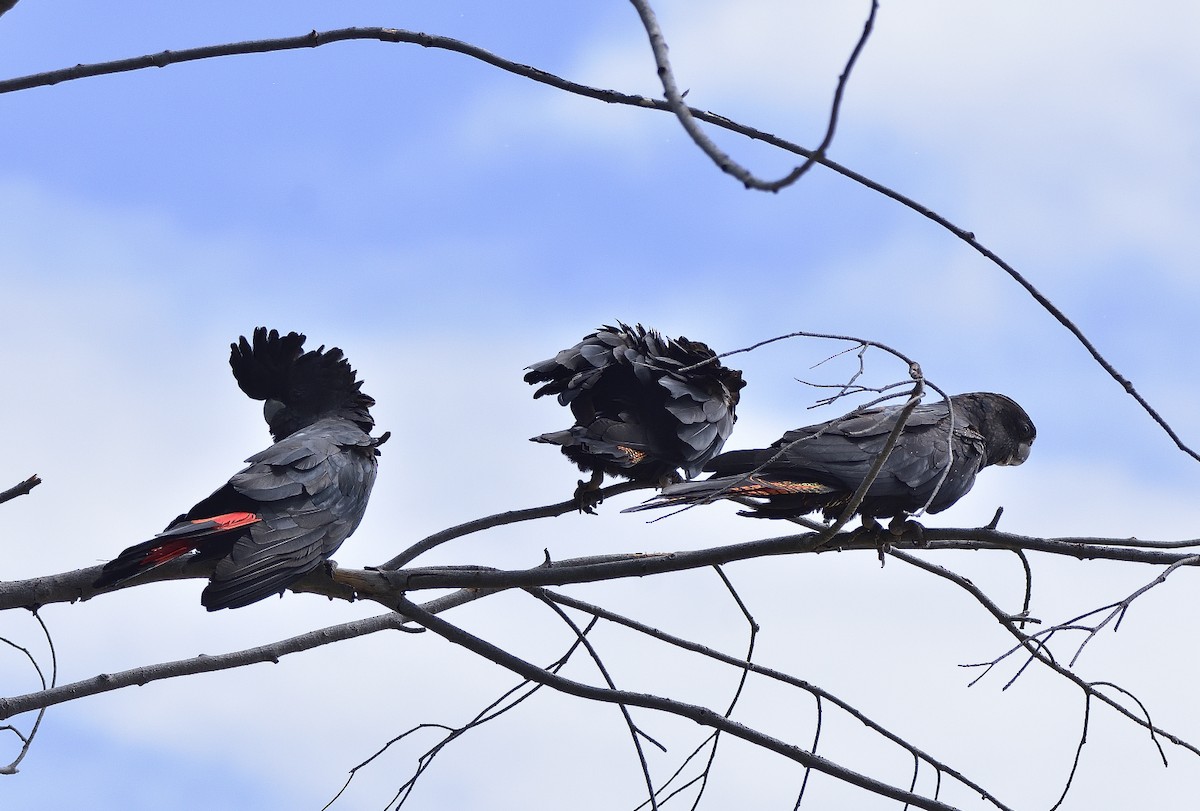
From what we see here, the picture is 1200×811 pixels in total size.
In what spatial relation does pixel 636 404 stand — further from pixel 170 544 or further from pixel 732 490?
pixel 170 544

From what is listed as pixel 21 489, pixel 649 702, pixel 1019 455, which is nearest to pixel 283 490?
pixel 21 489

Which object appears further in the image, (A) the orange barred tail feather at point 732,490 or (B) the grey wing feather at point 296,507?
(B) the grey wing feather at point 296,507

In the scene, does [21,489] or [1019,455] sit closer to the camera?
[21,489]

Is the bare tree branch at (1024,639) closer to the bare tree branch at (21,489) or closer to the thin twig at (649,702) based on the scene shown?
the thin twig at (649,702)

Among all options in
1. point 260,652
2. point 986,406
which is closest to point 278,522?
point 260,652

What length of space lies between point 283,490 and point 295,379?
1.22 meters

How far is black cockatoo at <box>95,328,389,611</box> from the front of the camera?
3283 mm

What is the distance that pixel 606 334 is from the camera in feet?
14.5

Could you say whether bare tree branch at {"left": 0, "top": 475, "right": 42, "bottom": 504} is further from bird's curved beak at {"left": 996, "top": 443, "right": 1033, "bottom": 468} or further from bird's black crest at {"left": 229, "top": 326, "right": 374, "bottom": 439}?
bird's curved beak at {"left": 996, "top": 443, "right": 1033, "bottom": 468}

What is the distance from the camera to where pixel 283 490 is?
3.74 meters

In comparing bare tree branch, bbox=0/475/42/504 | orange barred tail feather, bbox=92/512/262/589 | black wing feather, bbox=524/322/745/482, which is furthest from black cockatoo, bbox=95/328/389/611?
black wing feather, bbox=524/322/745/482

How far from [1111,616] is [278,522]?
8.12 feet

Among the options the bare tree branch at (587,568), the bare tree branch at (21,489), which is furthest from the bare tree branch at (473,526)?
the bare tree branch at (21,489)

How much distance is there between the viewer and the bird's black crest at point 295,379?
4820mm
